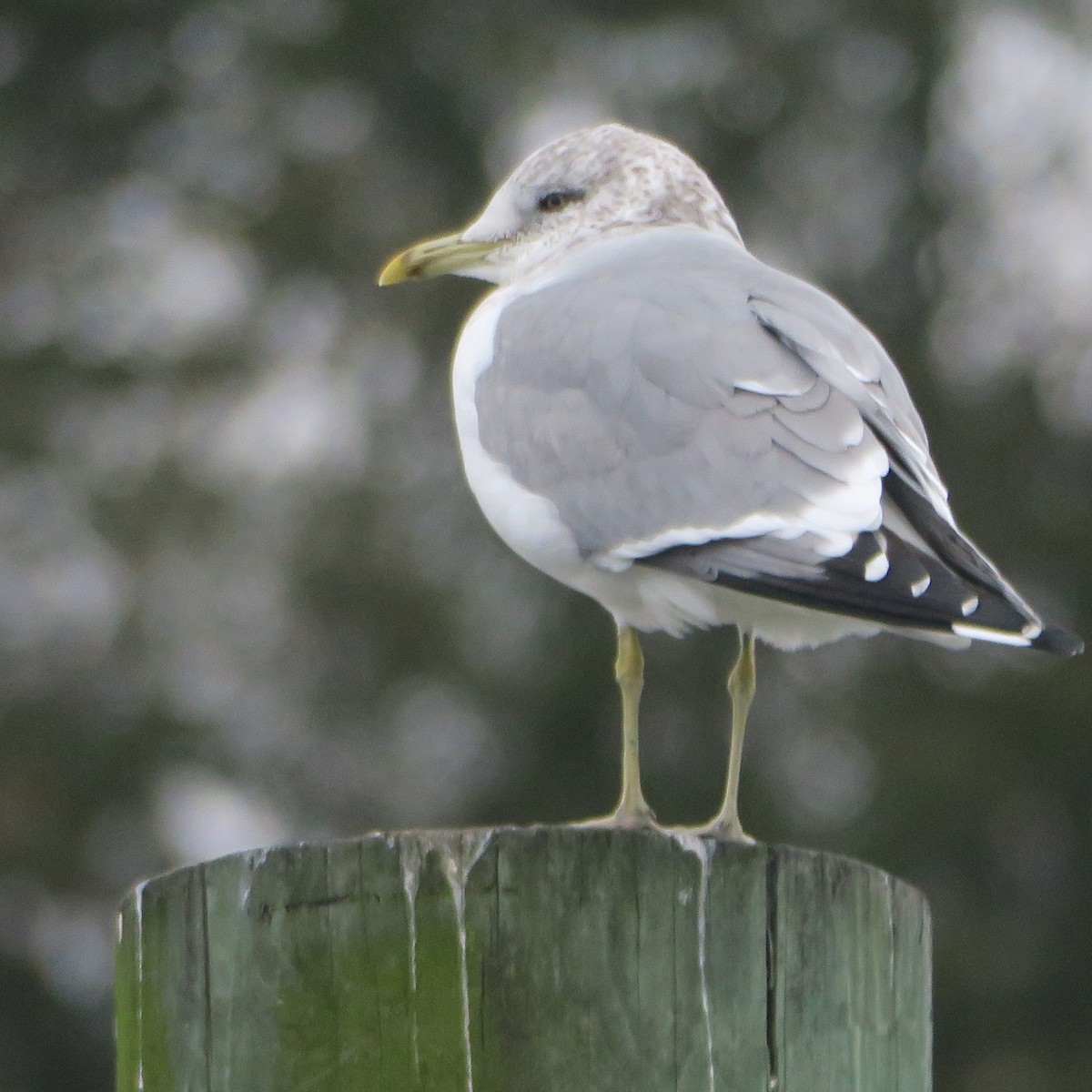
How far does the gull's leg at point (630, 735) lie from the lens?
124 inches

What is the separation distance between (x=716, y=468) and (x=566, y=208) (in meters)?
1.12

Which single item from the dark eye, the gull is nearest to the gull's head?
the dark eye

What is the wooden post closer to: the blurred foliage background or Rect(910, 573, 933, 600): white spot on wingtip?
Rect(910, 573, 933, 600): white spot on wingtip

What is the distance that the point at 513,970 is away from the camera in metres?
2.13

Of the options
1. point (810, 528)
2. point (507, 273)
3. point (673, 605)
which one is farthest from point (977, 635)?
point (507, 273)

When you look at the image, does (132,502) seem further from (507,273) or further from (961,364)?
(507,273)

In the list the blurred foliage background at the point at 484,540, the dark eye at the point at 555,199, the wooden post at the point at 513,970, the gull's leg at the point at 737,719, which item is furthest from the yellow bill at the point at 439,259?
the blurred foliage background at the point at 484,540

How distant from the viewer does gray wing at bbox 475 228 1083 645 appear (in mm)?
2676

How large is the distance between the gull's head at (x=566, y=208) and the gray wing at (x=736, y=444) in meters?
0.56

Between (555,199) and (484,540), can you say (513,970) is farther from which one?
(484,540)

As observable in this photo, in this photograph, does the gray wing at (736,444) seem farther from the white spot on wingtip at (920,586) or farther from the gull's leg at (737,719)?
the gull's leg at (737,719)

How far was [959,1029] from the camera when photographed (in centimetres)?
837

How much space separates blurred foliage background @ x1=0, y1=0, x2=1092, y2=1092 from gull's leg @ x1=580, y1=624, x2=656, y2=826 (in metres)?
4.47

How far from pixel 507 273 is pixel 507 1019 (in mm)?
2015
